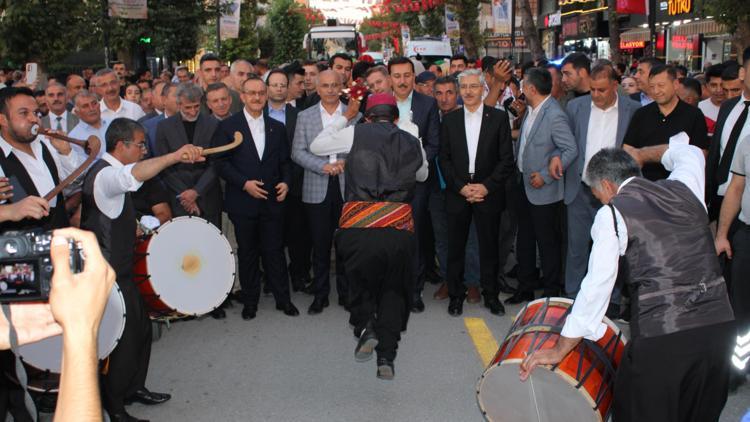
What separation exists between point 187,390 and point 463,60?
916 centimetres

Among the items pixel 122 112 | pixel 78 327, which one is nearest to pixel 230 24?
pixel 122 112

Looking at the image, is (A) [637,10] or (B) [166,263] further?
(A) [637,10]

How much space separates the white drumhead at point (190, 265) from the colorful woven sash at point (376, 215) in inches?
A: 52.2

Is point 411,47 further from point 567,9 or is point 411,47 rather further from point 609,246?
point 609,246

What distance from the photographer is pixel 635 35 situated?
3422 cm

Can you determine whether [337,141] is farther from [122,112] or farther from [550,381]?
[122,112]

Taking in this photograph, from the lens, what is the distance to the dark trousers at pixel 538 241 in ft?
22.7

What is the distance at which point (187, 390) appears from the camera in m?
5.25

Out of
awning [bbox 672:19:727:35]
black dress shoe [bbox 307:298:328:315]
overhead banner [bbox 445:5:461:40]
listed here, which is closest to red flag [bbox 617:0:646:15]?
awning [bbox 672:19:727:35]

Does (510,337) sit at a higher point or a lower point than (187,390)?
higher

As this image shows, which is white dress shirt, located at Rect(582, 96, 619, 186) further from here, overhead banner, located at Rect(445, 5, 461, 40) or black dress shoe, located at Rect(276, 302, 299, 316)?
overhead banner, located at Rect(445, 5, 461, 40)

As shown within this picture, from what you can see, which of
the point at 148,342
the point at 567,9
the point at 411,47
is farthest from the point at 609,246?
the point at 567,9

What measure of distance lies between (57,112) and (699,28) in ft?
82.8

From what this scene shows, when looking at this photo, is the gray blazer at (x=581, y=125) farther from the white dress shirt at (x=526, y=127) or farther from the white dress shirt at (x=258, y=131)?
the white dress shirt at (x=258, y=131)
